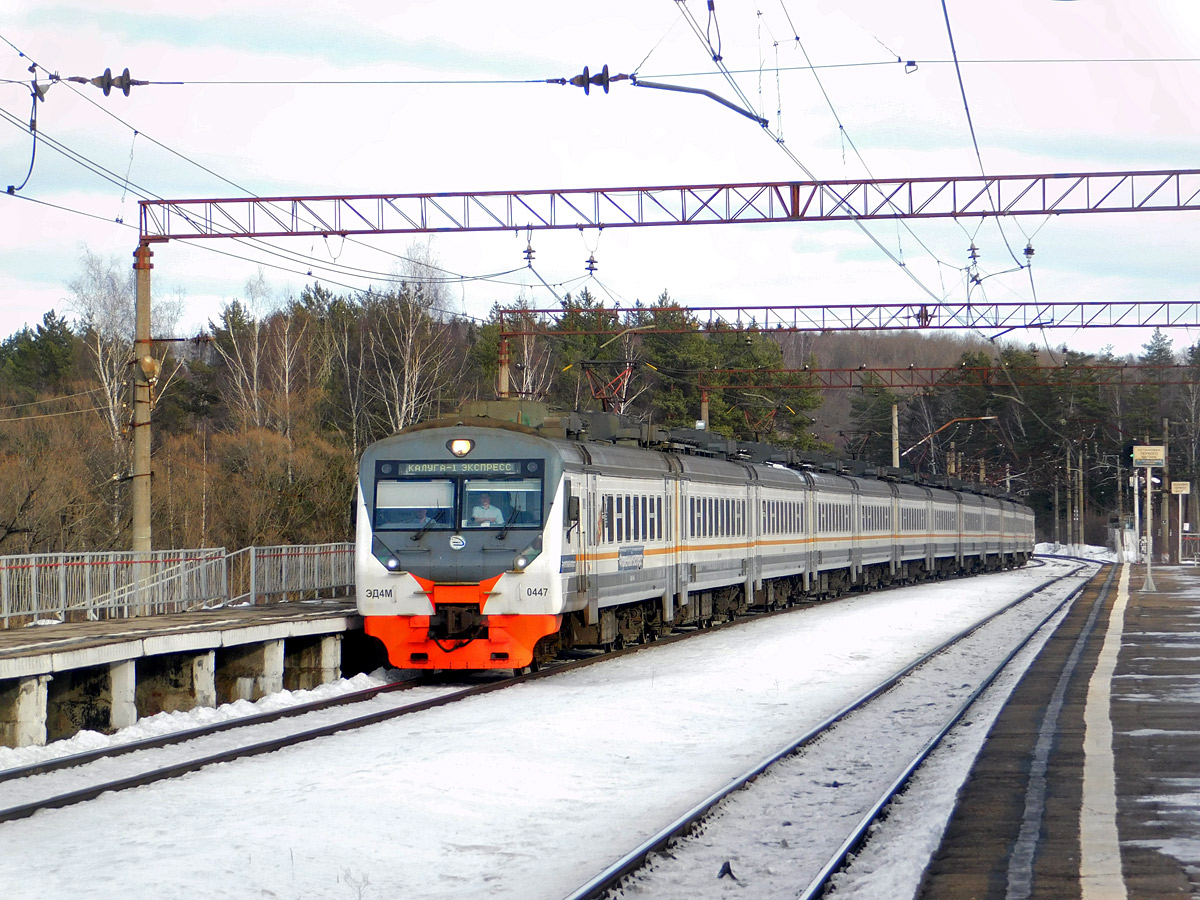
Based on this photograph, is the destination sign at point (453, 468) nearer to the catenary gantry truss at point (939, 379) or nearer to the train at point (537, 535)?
the train at point (537, 535)

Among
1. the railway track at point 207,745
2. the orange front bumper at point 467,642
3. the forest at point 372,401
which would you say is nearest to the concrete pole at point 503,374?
the forest at point 372,401

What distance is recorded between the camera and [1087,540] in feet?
373

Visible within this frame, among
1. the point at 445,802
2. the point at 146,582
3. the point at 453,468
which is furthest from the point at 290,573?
the point at 445,802

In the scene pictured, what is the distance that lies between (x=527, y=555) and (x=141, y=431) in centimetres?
581

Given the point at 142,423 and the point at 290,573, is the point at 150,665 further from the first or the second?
the point at 290,573

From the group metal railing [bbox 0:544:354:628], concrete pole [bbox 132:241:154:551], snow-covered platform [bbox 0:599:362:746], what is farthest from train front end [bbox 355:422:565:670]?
metal railing [bbox 0:544:354:628]

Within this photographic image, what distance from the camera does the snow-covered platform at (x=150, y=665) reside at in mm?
12750

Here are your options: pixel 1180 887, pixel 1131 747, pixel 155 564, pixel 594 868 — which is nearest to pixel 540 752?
pixel 594 868

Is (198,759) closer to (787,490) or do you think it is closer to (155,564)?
(155,564)

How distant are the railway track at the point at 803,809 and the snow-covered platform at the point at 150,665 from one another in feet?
20.6

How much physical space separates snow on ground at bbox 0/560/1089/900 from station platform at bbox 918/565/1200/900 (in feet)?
5.88

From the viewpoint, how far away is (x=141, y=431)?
1897cm

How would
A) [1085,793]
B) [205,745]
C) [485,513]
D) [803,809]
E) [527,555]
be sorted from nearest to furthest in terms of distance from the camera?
[1085,793] → [803,809] → [205,745] → [527,555] → [485,513]

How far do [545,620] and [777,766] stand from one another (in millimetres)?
5579
